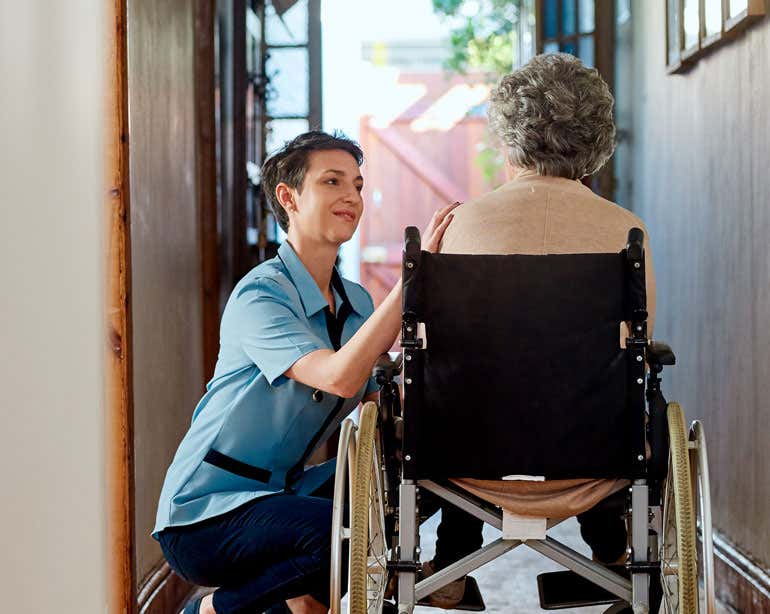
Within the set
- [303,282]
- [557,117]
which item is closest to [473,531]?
[303,282]

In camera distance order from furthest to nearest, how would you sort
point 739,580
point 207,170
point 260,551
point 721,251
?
point 207,170 < point 721,251 < point 739,580 < point 260,551

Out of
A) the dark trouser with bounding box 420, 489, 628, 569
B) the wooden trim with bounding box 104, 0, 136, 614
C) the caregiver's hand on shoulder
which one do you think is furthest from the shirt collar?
the wooden trim with bounding box 104, 0, 136, 614

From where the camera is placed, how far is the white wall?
31.8 inches

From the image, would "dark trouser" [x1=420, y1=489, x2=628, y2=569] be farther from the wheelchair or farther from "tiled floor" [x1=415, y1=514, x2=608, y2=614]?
"tiled floor" [x1=415, y1=514, x2=608, y2=614]

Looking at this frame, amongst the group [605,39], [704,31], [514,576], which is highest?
[605,39]

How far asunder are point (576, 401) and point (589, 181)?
2.68m

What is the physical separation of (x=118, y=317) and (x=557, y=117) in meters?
0.77

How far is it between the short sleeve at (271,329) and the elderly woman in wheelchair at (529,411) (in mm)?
198

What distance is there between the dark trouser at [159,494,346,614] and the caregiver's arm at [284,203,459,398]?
0.23 m

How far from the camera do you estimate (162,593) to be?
260cm

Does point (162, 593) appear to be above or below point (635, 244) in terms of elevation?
below

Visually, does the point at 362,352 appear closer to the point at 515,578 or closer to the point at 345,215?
the point at 345,215

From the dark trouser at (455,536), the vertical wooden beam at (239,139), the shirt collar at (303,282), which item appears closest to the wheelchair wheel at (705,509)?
the dark trouser at (455,536)

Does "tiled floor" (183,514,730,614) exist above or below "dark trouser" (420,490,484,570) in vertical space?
below
